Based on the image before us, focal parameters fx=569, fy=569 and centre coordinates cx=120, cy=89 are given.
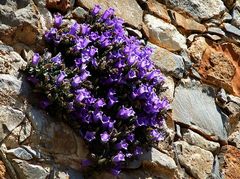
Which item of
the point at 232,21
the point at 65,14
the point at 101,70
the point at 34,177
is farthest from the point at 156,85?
the point at 232,21

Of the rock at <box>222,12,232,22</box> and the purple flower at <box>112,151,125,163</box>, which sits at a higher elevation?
the rock at <box>222,12,232,22</box>

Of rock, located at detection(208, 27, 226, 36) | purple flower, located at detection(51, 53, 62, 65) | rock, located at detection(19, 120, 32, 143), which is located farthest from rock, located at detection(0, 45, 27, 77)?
rock, located at detection(208, 27, 226, 36)

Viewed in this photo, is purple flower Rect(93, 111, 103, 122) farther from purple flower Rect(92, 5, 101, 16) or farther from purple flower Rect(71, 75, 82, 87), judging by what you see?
purple flower Rect(92, 5, 101, 16)

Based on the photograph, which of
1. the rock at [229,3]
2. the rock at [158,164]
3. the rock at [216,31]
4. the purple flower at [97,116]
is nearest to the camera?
the purple flower at [97,116]

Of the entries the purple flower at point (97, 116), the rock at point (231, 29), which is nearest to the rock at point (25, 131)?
the purple flower at point (97, 116)

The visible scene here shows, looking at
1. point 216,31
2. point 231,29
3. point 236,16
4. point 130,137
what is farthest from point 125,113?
point 236,16

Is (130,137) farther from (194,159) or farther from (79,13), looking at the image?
(79,13)

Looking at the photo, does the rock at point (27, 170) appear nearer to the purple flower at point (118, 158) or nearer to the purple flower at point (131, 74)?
the purple flower at point (118, 158)
